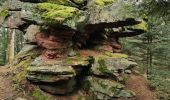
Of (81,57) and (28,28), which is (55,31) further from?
(28,28)

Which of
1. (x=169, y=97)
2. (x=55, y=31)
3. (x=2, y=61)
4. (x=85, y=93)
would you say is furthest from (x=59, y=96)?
(x=2, y=61)

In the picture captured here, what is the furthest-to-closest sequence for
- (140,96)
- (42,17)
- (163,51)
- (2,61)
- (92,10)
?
(2,61)
(163,51)
(140,96)
(92,10)
(42,17)

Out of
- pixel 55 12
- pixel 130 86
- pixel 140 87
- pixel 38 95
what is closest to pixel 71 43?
pixel 55 12

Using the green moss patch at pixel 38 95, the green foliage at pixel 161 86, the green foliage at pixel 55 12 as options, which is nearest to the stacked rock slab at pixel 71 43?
the green foliage at pixel 55 12

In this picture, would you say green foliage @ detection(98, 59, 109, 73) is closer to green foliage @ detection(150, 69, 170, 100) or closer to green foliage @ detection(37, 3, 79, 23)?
green foliage @ detection(37, 3, 79, 23)

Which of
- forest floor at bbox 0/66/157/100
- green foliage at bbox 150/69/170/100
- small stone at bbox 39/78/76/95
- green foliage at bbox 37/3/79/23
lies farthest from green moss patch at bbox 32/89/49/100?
green foliage at bbox 150/69/170/100

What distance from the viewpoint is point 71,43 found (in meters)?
15.3

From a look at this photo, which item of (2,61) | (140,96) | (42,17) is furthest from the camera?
(2,61)

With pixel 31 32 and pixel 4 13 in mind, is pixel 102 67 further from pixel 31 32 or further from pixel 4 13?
pixel 4 13

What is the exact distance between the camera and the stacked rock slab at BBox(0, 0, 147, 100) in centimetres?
1379

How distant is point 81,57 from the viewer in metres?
15.4

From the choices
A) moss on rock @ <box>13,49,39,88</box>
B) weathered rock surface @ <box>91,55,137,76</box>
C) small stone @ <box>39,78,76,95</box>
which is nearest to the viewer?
small stone @ <box>39,78,76,95</box>

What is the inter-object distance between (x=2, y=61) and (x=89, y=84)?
57.1 ft

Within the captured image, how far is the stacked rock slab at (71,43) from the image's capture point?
45.2 feet
